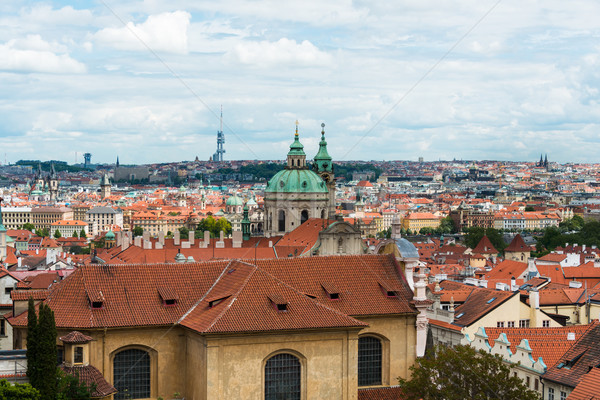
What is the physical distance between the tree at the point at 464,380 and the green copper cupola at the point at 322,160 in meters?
89.4

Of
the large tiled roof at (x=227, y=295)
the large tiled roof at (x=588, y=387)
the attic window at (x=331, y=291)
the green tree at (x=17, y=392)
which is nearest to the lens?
the green tree at (x=17, y=392)

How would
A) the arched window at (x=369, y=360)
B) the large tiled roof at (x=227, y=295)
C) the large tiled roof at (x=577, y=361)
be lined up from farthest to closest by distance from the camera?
the large tiled roof at (x=577, y=361) < the arched window at (x=369, y=360) < the large tiled roof at (x=227, y=295)

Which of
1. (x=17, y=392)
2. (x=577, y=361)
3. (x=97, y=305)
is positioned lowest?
(x=577, y=361)

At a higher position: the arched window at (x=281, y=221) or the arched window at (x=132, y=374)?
the arched window at (x=281, y=221)

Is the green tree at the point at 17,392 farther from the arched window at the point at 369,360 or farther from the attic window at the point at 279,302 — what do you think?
the arched window at the point at 369,360

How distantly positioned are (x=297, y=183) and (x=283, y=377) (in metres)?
76.4

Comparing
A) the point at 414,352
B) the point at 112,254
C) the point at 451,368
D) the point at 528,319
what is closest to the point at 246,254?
the point at 112,254

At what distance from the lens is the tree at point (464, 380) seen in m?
33.5

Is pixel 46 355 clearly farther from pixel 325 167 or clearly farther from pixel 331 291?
pixel 325 167

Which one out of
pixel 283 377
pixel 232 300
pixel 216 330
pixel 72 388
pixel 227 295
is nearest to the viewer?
pixel 72 388

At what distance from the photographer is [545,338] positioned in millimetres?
45438

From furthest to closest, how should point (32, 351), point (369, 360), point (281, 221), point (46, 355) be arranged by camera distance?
point (281, 221)
point (369, 360)
point (32, 351)
point (46, 355)

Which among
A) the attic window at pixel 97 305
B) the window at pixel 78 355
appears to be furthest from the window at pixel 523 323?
the window at pixel 78 355

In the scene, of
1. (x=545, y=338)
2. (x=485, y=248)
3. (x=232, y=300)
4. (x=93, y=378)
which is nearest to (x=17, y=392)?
(x=93, y=378)
